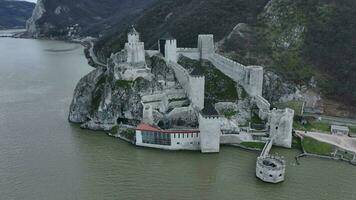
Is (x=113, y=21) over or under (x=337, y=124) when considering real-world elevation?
over

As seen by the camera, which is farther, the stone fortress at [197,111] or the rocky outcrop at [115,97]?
the rocky outcrop at [115,97]

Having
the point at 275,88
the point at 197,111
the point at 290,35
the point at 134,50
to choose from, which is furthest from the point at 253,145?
the point at 290,35

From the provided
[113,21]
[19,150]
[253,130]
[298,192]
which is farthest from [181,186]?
[113,21]

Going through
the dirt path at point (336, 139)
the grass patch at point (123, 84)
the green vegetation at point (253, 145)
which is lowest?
the green vegetation at point (253, 145)

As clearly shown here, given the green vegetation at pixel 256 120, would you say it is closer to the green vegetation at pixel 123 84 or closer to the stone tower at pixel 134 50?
the green vegetation at pixel 123 84

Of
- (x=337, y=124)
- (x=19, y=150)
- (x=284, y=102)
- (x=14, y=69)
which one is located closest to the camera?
(x=19, y=150)

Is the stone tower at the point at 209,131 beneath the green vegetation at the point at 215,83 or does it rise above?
beneath

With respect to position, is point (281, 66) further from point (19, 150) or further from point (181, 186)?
point (19, 150)

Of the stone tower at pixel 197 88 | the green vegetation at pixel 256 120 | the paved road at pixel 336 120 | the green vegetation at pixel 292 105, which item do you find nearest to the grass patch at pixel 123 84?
the stone tower at pixel 197 88
